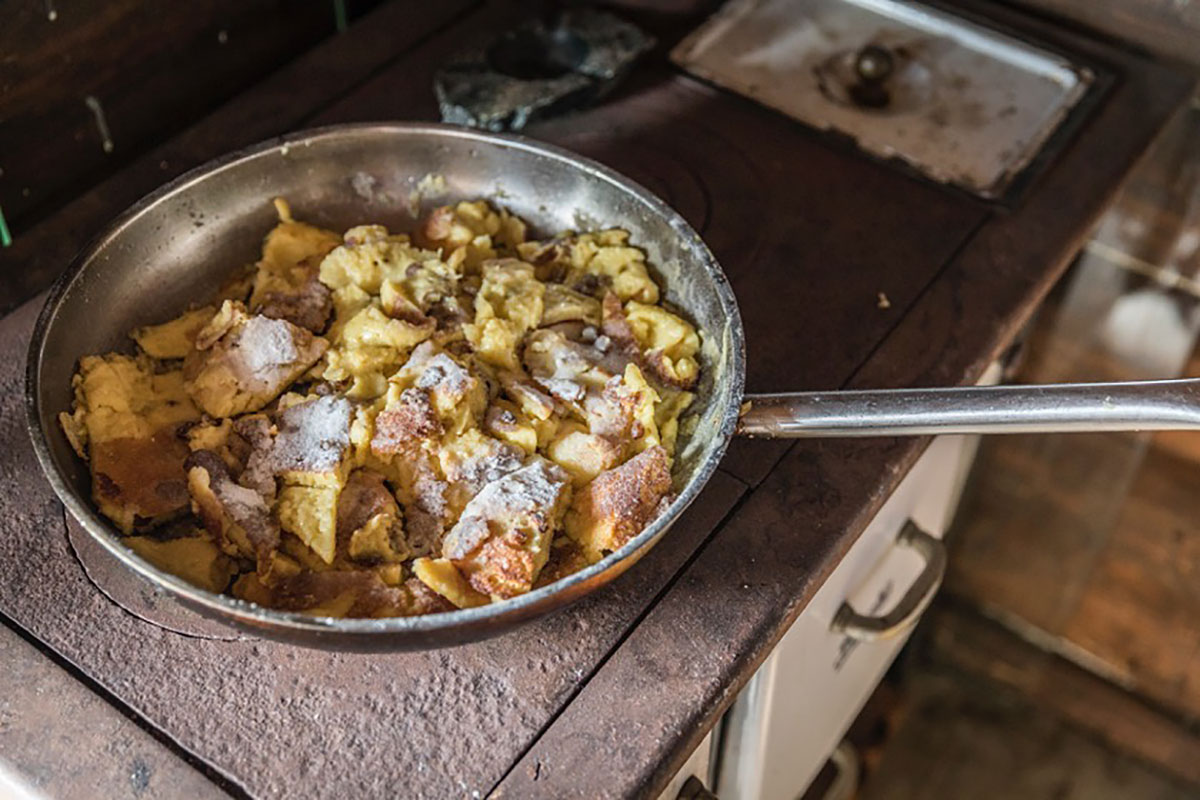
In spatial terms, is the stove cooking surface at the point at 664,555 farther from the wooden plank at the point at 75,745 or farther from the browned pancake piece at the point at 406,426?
the browned pancake piece at the point at 406,426

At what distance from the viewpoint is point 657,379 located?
3.45ft

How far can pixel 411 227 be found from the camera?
1210mm

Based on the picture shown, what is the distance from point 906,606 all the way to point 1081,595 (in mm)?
831

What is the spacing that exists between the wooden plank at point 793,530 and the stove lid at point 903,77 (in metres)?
0.06

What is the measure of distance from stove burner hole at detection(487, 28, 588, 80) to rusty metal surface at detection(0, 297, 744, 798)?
0.63m

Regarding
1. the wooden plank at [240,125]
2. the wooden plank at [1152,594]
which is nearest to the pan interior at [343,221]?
the wooden plank at [240,125]

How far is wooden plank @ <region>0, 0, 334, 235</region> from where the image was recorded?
1175 mm

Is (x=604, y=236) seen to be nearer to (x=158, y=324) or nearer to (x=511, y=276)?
(x=511, y=276)

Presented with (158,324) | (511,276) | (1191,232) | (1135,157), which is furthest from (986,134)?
(158,324)

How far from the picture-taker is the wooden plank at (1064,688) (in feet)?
6.25

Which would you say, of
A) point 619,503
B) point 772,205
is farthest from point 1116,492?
point 619,503

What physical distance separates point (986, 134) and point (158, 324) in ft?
2.93

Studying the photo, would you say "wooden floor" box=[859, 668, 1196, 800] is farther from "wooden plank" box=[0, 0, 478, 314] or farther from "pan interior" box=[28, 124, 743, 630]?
"wooden plank" box=[0, 0, 478, 314]

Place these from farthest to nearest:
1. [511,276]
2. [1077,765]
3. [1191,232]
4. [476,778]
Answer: [1077,765], [1191,232], [511,276], [476,778]
